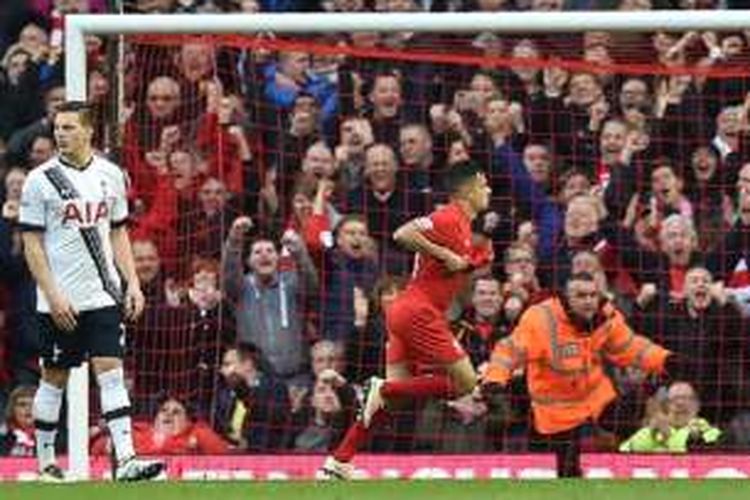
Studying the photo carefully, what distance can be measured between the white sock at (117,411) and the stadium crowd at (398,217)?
6.05 feet

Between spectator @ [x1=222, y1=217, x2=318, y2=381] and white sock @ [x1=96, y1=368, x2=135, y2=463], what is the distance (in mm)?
2273

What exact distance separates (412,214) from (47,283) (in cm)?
337

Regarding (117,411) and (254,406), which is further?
(254,406)

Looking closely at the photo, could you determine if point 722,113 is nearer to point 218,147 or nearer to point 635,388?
point 635,388

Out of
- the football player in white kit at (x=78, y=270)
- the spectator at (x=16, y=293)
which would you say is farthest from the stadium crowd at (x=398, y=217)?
the football player in white kit at (x=78, y=270)

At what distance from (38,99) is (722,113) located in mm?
4580

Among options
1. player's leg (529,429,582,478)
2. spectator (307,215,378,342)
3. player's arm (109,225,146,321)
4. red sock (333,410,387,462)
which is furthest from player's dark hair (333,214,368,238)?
player's arm (109,225,146,321)

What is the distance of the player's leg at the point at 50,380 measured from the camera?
46.4 feet

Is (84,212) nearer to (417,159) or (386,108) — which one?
(417,159)

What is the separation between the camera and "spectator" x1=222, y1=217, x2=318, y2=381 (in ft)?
53.3

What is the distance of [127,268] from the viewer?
14.1m

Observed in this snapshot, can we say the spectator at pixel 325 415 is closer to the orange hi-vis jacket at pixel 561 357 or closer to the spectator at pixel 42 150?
the orange hi-vis jacket at pixel 561 357

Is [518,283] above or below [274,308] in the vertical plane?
above

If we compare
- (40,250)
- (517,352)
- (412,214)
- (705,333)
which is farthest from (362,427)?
(705,333)
